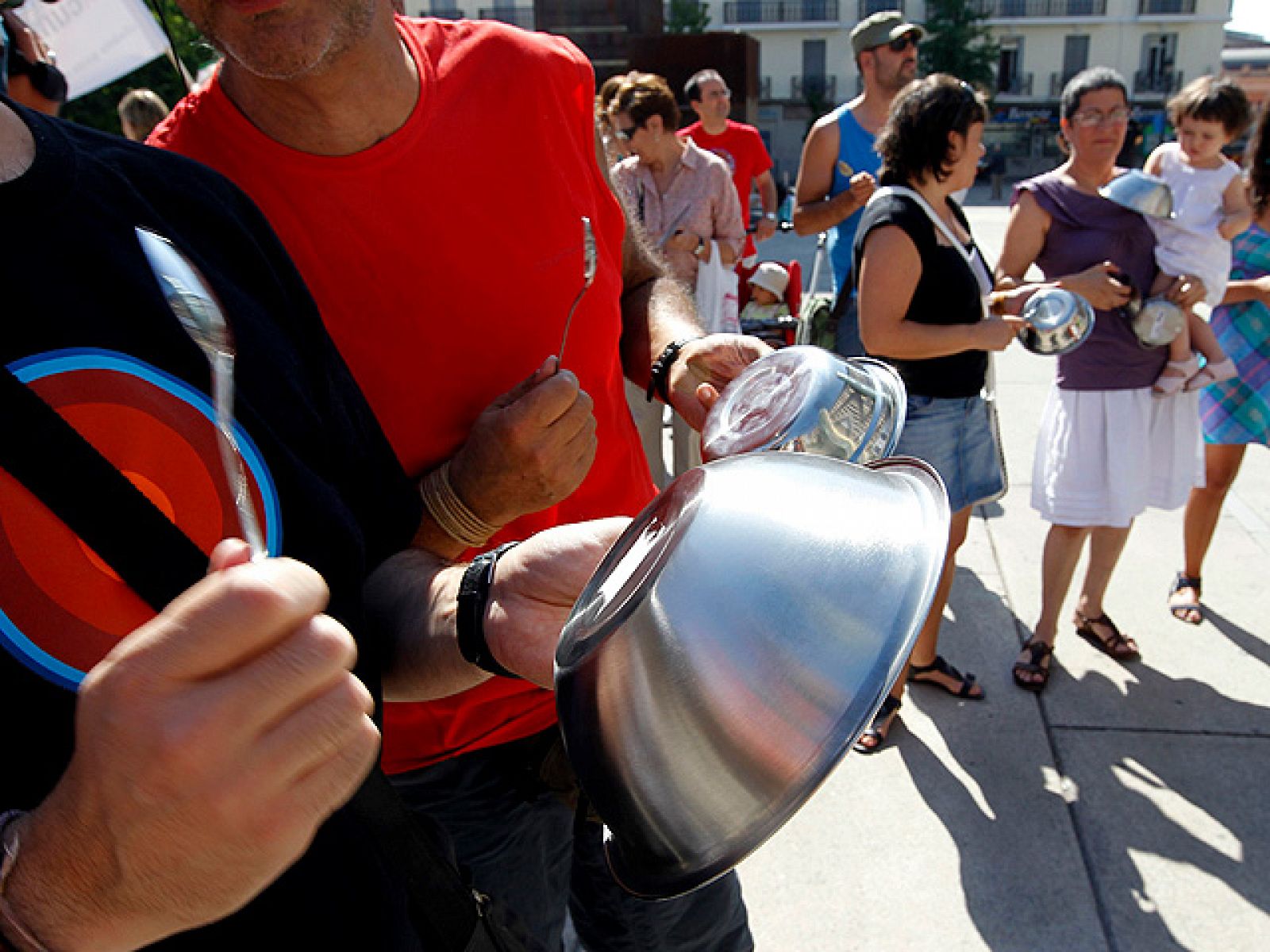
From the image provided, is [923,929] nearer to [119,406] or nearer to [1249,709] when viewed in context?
[1249,709]

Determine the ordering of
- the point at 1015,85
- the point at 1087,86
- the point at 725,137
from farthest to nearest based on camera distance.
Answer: the point at 1015,85
the point at 725,137
the point at 1087,86

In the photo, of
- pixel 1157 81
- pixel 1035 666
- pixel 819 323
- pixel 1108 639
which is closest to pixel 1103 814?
pixel 1035 666

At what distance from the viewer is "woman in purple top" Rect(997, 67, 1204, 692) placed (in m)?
2.98

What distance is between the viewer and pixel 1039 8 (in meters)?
49.5

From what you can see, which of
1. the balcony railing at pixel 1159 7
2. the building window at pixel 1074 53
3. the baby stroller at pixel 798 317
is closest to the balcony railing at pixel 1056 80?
the building window at pixel 1074 53

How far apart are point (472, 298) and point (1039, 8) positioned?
58672 mm

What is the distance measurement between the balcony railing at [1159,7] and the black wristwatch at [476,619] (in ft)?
192

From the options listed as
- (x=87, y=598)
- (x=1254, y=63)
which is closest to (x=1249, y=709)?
(x=87, y=598)

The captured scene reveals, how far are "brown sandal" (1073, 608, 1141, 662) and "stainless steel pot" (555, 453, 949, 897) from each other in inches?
119

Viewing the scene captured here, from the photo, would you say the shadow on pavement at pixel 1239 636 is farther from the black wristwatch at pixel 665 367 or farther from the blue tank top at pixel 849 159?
the black wristwatch at pixel 665 367

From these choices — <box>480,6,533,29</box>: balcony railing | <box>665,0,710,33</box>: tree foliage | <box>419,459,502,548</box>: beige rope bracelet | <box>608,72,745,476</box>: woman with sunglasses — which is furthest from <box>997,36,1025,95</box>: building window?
<box>419,459,502,548</box>: beige rope bracelet

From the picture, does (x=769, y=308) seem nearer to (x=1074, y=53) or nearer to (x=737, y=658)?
(x=737, y=658)

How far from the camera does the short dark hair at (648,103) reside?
4598mm

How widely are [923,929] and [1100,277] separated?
2023 millimetres
